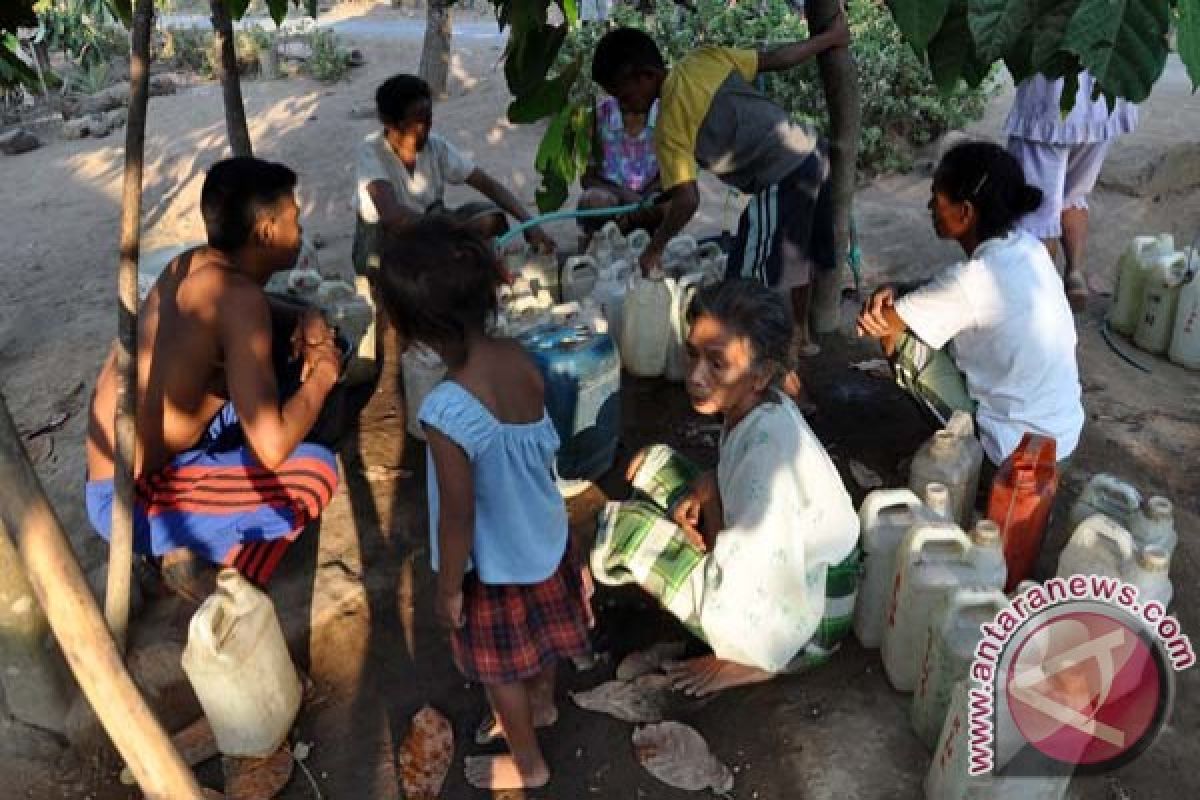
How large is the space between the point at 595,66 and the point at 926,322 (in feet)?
4.88

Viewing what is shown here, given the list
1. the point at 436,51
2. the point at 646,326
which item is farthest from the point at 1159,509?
the point at 436,51

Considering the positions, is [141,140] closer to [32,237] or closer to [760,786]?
[760,786]

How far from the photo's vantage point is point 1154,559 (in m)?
2.06

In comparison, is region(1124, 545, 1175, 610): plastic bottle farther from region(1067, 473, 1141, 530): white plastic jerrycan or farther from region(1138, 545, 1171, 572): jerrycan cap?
region(1067, 473, 1141, 530): white plastic jerrycan

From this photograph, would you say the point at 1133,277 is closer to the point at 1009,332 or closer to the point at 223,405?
the point at 1009,332

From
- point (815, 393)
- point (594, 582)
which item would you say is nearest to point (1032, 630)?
point (594, 582)

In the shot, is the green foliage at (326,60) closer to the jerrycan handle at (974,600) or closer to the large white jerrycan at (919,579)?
the large white jerrycan at (919,579)

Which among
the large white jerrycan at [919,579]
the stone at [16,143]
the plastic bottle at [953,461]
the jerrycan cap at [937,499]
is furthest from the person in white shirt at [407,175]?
the stone at [16,143]

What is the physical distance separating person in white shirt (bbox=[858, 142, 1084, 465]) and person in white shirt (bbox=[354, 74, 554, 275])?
1683 mm

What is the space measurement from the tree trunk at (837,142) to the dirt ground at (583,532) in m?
0.19

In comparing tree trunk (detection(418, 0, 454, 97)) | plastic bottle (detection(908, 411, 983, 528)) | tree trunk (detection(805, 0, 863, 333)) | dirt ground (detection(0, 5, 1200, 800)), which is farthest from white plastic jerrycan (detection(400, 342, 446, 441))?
tree trunk (detection(418, 0, 454, 97))

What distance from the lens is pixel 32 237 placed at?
242 inches

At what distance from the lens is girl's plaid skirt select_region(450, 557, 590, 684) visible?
1980 mm

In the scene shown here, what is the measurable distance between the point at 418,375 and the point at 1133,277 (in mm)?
3018
